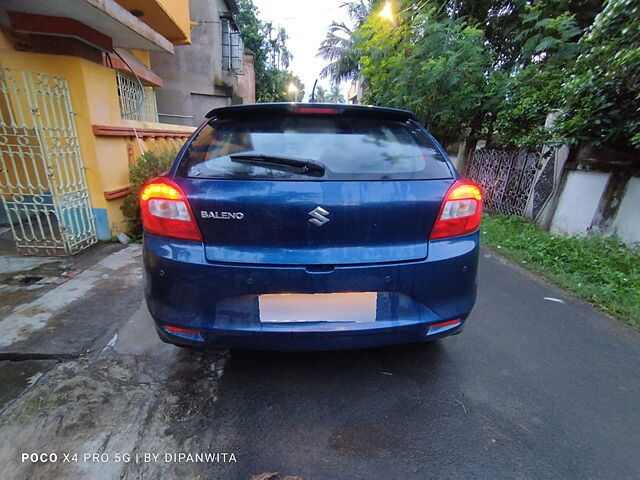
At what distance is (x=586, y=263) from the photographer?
369 centimetres

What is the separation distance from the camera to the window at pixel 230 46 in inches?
480

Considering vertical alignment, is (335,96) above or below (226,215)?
above

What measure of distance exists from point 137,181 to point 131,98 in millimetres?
2965

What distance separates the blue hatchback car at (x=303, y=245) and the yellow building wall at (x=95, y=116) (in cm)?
292

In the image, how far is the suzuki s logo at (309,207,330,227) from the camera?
4.69 feet

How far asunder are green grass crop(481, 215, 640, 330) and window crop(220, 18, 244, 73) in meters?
11.5

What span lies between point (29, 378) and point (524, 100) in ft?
23.6

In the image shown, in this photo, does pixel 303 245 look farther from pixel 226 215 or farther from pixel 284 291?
pixel 226 215

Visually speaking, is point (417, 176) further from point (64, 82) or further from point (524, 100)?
point (524, 100)

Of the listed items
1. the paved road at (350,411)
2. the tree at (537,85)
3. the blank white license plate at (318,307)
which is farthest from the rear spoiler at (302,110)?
the tree at (537,85)

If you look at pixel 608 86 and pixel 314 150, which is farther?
pixel 608 86

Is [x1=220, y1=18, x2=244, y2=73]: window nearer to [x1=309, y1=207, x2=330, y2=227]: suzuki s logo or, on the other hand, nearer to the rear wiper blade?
the rear wiper blade

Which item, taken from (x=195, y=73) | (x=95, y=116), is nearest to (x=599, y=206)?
(x=95, y=116)

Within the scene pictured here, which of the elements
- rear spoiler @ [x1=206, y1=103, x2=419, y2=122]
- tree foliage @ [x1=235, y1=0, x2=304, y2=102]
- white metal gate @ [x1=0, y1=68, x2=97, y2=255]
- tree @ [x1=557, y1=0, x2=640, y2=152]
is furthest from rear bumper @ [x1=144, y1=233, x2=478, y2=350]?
tree foliage @ [x1=235, y1=0, x2=304, y2=102]
